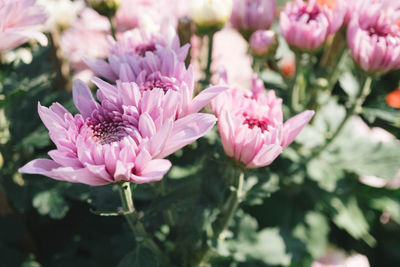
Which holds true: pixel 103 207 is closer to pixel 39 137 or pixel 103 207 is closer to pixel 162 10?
pixel 39 137

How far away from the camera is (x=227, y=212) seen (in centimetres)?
69

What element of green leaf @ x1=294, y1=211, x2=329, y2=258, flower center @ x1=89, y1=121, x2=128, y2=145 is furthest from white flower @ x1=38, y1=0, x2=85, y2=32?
green leaf @ x1=294, y1=211, x2=329, y2=258

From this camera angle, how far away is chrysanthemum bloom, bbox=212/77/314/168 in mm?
512

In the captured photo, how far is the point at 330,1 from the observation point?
967 mm

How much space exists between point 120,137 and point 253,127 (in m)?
0.19

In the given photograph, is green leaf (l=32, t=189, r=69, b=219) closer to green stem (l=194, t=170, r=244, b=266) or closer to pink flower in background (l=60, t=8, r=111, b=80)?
green stem (l=194, t=170, r=244, b=266)

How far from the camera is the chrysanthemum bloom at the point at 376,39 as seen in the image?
2.15ft

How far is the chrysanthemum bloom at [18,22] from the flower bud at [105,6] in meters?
0.17

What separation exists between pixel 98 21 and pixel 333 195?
747 mm

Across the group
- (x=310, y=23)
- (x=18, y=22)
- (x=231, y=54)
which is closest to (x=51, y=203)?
(x=18, y=22)

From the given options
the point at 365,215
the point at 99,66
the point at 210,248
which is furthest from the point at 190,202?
the point at 365,215

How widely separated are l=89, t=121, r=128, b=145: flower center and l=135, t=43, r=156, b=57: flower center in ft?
0.52

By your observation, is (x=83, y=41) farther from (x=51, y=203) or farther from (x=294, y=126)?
(x=294, y=126)

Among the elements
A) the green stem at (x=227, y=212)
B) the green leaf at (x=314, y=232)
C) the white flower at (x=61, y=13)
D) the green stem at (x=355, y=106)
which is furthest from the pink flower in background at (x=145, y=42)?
the green leaf at (x=314, y=232)
